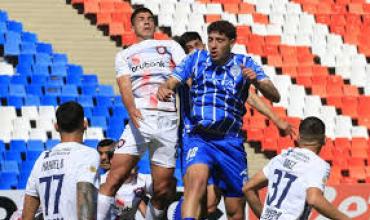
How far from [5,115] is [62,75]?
1.44m

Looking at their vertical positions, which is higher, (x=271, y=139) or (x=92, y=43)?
(x=92, y=43)

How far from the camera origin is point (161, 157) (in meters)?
8.39

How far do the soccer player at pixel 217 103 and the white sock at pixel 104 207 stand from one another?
724mm

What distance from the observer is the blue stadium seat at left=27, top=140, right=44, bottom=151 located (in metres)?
13.7

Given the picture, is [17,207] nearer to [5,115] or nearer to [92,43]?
[5,115]

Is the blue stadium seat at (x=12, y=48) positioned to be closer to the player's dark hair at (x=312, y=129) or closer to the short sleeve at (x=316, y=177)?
the player's dark hair at (x=312, y=129)

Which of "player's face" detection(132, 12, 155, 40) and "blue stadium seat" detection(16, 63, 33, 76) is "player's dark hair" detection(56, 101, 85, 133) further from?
"blue stadium seat" detection(16, 63, 33, 76)

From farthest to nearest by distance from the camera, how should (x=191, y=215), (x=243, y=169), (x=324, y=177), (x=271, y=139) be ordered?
(x=271, y=139)
(x=243, y=169)
(x=191, y=215)
(x=324, y=177)

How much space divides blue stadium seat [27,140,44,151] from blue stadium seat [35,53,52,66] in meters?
1.93

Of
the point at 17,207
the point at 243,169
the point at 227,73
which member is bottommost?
the point at 17,207

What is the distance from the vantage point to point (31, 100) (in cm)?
1462

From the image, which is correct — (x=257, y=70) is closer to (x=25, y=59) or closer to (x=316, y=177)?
(x=316, y=177)

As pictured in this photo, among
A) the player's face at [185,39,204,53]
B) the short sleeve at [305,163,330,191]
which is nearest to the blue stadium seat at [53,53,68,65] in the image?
the player's face at [185,39,204,53]

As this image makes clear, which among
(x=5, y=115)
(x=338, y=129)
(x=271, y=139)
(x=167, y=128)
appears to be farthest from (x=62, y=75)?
(x=167, y=128)
